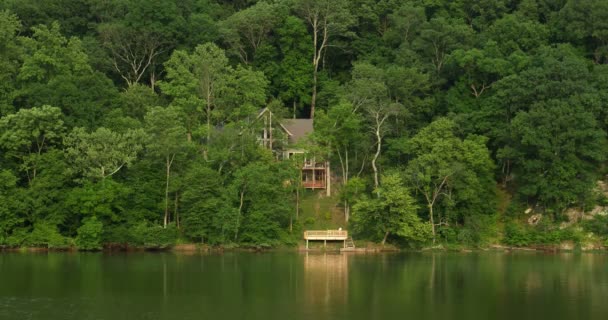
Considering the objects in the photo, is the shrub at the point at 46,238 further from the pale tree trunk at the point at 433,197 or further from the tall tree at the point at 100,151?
the pale tree trunk at the point at 433,197

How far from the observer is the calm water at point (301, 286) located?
125 ft

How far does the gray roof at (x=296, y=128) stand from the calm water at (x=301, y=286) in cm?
1461

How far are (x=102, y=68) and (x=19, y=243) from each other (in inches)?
909

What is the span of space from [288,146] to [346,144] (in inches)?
191

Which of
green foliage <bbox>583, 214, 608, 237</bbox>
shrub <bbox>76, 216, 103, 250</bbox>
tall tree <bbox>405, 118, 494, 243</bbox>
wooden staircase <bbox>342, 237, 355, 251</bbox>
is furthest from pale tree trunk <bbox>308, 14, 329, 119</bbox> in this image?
green foliage <bbox>583, 214, 608, 237</bbox>

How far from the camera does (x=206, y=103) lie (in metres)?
70.6

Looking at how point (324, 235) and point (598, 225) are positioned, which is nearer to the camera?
point (598, 225)

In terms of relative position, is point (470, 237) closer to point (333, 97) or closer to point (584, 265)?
point (584, 265)

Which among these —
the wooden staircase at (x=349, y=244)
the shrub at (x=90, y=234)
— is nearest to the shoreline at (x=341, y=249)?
the wooden staircase at (x=349, y=244)

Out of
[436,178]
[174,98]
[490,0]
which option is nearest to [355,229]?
[436,178]

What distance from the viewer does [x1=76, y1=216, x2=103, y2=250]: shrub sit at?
61.7m

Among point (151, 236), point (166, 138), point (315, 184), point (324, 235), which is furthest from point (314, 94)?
point (151, 236)

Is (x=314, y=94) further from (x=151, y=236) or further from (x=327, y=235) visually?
(x=151, y=236)

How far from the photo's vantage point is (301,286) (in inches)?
1793
